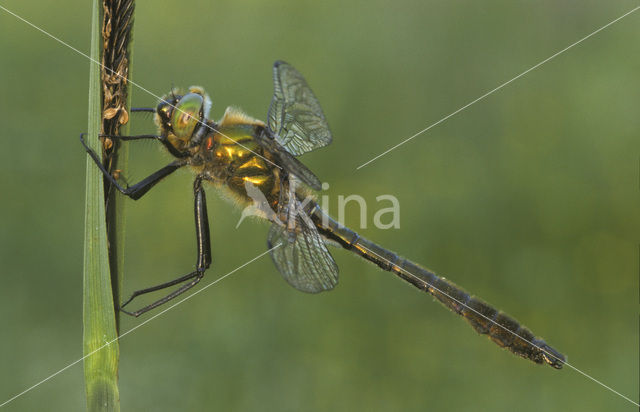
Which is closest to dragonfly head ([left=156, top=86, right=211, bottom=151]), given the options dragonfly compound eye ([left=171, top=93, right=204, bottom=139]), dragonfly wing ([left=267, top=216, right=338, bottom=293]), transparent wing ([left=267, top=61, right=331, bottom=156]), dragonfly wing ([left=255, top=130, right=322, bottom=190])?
dragonfly compound eye ([left=171, top=93, right=204, bottom=139])

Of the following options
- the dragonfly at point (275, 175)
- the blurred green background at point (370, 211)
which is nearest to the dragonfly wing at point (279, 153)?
the dragonfly at point (275, 175)

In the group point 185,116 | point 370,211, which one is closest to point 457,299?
point 370,211

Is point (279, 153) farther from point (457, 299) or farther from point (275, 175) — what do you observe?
point (457, 299)

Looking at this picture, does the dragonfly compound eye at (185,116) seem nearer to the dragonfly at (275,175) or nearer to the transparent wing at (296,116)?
the dragonfly at (275,175)

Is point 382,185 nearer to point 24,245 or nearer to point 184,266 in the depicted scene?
point 184,266

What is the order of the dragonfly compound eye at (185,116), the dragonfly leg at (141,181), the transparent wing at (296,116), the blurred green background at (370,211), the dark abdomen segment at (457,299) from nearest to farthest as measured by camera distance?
the dragonfly leg at (141,181)
the dragonfly compound eye at (185,116)
the transparent wing at (296,116)
the dark abdomen segment at (457,299)
the blurred green background at (370,211)

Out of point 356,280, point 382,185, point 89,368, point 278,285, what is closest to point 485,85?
point 382,185

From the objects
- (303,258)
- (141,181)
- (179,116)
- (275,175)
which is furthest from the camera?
(275,175)
